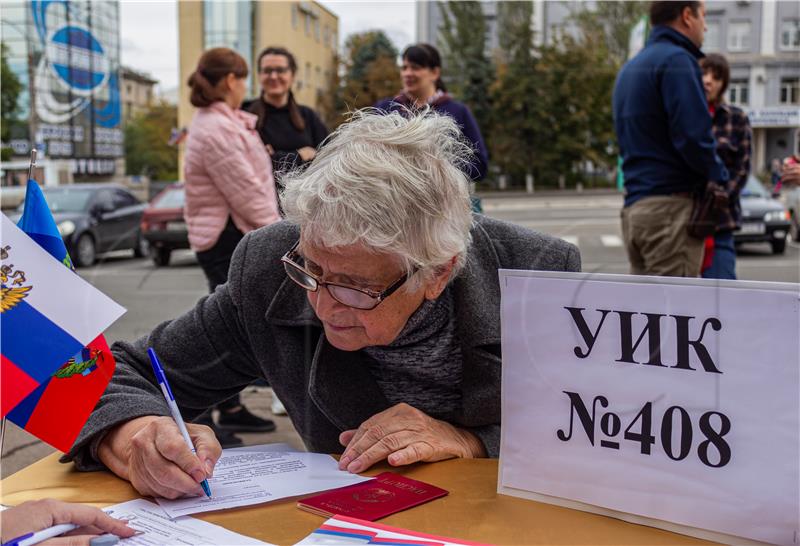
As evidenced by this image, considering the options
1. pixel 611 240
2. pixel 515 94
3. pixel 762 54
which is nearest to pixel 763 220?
pixel 611 240

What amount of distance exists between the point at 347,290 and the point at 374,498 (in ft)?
1.06

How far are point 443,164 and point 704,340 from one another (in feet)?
1.65

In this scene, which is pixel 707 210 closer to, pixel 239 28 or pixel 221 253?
pixel 221 253

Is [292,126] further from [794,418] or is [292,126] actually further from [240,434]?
[794,418]

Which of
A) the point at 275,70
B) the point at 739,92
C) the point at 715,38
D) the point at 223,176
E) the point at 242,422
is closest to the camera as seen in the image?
the point at 223,176

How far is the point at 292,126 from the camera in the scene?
3.92 m

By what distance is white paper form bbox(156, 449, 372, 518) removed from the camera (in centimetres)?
113

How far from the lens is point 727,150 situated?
352cm

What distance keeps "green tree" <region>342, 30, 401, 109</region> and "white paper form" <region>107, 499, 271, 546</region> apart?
11.8 m

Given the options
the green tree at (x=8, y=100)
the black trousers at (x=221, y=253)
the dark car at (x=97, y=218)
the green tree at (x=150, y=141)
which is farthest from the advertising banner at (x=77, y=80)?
the green tree at (x=150, y=141)

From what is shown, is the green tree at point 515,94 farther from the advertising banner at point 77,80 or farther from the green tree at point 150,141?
the green tree at point 150,141

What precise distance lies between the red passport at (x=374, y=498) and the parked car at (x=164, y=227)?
27.7ft

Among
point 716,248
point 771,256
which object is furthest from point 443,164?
point 771,256

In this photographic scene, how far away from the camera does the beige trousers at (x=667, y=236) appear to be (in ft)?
10.2
